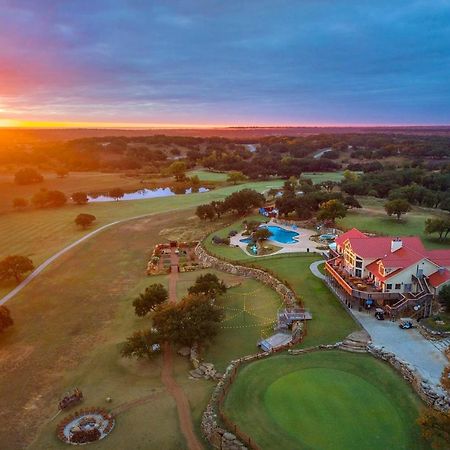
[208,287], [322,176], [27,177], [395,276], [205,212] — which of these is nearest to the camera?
[395,276]

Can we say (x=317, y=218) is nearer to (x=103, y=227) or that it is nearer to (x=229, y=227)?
(x=229, y=227)

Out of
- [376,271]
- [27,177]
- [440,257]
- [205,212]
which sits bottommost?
[27,177]

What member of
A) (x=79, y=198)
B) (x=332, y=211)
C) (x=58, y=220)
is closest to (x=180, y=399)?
(x=332, y=211)

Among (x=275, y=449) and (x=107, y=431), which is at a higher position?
(x=275, y=449)

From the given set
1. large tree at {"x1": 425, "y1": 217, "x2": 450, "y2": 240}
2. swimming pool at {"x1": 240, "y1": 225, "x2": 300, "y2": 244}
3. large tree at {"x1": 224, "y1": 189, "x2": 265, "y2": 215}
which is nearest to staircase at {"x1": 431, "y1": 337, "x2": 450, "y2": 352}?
large tree at {"x1": 425, "y1": 217, "x2": 450, "y2": 240}

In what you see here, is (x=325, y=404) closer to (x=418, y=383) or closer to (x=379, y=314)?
(x=418, y=383)

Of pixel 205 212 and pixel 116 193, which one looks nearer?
pixel 205 212

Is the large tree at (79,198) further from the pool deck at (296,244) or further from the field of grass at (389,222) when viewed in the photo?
the field of grass at (389,222)

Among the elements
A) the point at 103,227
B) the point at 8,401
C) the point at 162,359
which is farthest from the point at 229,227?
the point at 8,401
